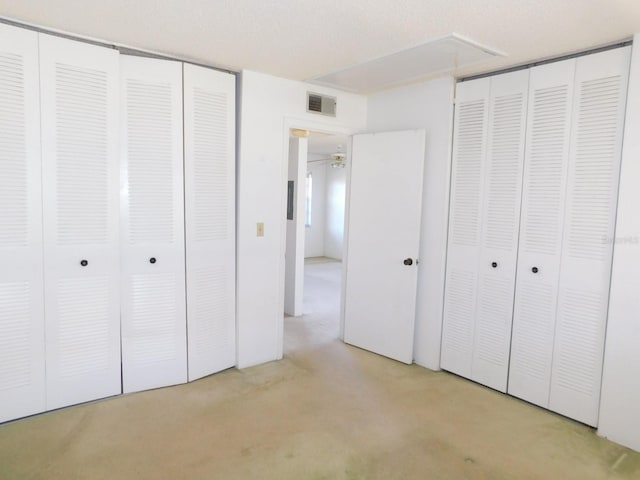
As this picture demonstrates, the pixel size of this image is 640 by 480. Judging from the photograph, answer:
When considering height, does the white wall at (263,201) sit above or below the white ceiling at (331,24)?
below

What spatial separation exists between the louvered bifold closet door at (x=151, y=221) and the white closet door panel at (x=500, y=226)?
7.42 feet

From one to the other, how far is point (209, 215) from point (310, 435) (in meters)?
1.69

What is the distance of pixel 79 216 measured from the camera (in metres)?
2.62

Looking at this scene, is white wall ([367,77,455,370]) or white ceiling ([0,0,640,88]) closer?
white ceiling ([0,0,640,88])

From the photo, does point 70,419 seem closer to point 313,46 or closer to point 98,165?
point 98,165

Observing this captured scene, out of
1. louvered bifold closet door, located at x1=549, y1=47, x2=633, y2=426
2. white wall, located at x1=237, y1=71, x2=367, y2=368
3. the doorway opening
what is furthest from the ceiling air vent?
louvered bifold closet door, located at x1=549, y1=47, x2=633, y2=426

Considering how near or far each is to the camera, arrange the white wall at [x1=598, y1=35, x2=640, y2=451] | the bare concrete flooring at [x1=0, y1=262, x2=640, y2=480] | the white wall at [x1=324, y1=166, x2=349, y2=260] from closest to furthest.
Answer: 1. the bare concrete flooring at [x1=0, y1=262, x2=640, y2=480]
2. the white wall at [x1=598, y1=35, x2=640, y2=451]
3. the white wall at [x1=324, y1=166, x2=349, y2=260]

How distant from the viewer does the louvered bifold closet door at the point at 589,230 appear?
2.49m

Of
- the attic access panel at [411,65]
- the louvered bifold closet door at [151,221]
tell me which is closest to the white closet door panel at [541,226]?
the attic access panel at [411,65]

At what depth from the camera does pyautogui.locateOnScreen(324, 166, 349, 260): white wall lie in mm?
9570

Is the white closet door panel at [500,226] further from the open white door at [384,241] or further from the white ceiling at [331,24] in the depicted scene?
the open white door at [384,241]

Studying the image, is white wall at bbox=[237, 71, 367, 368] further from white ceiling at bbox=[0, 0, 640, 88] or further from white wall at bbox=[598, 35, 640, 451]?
white wall at bbox=[598, 35, 640, 451]

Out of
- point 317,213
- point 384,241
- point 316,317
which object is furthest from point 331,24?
point 317,213

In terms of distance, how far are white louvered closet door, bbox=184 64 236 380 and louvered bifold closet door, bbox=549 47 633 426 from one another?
7.83 feet
